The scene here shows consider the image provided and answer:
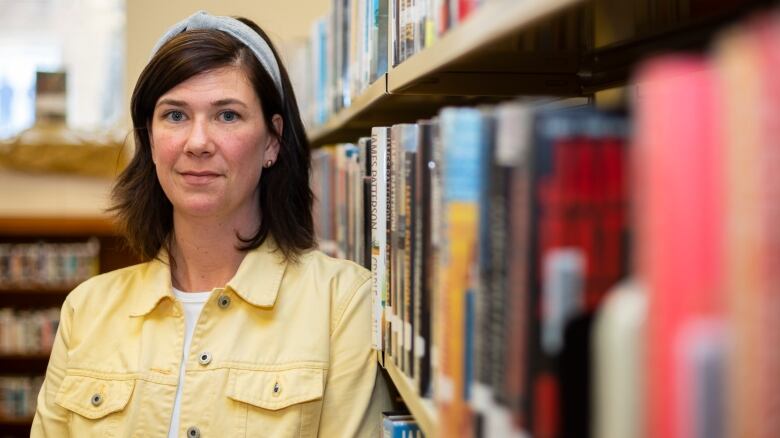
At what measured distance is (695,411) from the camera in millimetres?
464

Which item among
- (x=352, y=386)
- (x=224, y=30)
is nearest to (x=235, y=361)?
(x=352, y=386)

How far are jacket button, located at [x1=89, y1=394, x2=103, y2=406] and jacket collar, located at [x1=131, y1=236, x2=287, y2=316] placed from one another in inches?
6.7

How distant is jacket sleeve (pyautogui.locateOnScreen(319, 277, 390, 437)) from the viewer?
1.63 m

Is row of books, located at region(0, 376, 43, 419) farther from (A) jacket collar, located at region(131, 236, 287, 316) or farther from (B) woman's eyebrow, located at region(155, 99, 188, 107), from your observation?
(B) woman's eyebrow, located at region(155, 99, 188, 107)

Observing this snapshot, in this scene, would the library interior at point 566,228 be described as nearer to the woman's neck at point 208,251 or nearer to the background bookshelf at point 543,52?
the background bookshelf at point 543,52

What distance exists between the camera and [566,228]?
56 centimetres

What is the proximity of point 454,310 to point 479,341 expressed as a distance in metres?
0.11

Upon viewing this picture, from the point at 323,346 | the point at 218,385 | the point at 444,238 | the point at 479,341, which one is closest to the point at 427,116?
the point at 323,346

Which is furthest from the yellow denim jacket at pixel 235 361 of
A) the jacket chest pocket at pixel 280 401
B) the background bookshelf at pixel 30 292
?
the background bookshelf at pixel 30 292

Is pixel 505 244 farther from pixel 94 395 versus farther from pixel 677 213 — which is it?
pixel 94 395

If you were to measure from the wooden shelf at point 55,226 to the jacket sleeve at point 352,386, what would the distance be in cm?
276

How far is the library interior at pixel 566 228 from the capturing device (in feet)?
1.46

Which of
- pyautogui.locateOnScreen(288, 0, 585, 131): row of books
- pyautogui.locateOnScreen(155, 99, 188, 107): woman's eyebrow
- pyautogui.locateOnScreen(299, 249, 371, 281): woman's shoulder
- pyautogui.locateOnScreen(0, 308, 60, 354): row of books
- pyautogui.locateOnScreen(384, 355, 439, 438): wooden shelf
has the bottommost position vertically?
pyautogui.locateOnScreen(0, 308, 60, 354): row of books

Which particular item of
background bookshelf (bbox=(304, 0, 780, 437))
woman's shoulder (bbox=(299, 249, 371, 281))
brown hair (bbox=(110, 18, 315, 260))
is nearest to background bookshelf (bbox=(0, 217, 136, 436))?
brown hair (bbox=(110, 18, 315, 260))
